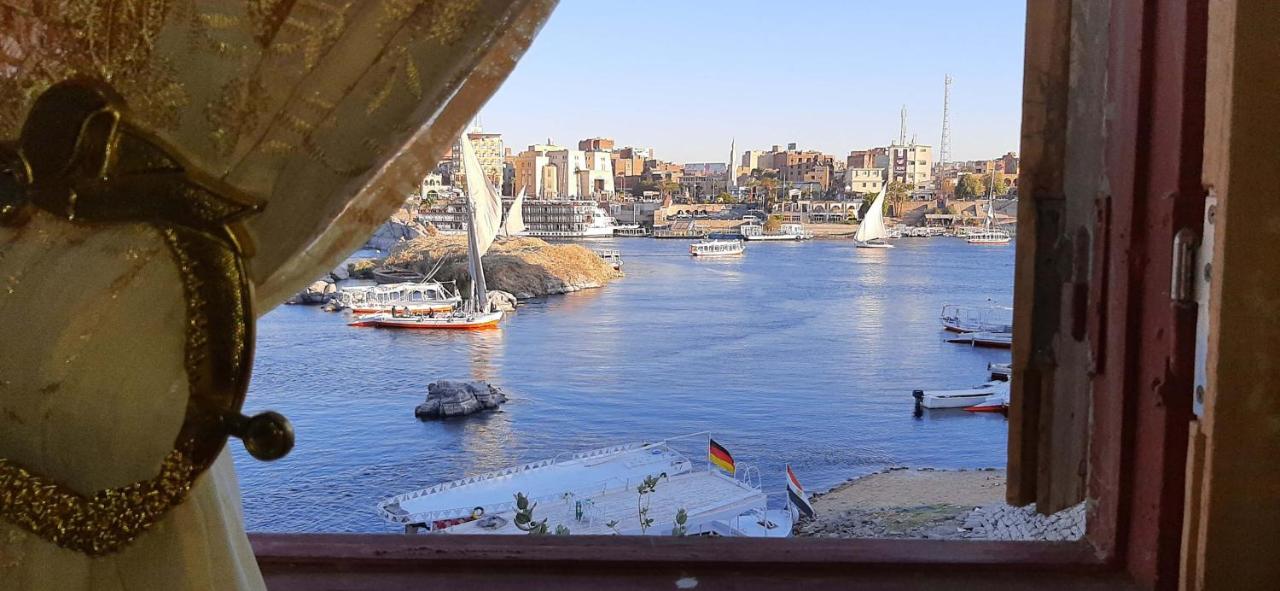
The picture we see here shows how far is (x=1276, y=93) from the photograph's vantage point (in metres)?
0.57

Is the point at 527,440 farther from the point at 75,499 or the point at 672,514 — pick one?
the point at 75,499

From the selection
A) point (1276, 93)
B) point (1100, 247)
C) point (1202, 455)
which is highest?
point (1276, 93)

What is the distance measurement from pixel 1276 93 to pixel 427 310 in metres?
16.2

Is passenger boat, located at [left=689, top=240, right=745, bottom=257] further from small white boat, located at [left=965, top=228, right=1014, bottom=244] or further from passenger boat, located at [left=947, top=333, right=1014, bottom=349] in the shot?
passenger boat, located at [left=947, top=333, right=1014, bottom=349]

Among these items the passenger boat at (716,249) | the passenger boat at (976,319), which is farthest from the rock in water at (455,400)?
the passenger boat at (716,249)

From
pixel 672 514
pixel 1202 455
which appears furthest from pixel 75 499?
pixel 672 514

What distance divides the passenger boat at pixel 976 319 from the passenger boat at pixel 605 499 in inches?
386

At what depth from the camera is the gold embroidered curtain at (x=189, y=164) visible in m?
0.47

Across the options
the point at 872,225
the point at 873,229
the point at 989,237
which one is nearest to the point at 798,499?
the point at 872,225

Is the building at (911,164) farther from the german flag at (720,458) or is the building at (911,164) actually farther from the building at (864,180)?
the german flag at (720,458)

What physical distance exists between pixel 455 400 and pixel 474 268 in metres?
3.76

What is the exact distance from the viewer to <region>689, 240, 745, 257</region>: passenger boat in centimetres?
2750

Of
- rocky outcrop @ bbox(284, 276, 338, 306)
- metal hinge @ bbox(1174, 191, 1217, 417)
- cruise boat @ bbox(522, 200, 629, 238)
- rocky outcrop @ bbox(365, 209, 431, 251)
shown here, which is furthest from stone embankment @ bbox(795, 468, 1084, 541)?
cruise boat @ bbox(522, 200, 629, 238)

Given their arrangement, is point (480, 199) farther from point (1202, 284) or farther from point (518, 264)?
point (1202, 284)
